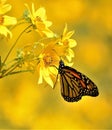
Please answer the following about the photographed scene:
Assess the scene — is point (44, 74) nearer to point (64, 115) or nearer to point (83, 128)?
point (83, 128)

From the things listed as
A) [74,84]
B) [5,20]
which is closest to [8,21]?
[5,20]

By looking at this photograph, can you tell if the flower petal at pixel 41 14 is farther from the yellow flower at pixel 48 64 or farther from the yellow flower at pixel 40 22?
the yellow flower at pixel 48 64

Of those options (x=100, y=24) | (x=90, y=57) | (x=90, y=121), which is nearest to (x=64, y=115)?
(x=90, y=121)

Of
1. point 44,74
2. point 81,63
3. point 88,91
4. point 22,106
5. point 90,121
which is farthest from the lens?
point 81,63

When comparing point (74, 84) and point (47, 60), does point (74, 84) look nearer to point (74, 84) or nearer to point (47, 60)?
point (74, 84)

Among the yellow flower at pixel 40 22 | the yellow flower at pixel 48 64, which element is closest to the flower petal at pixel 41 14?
the yellow flower at pixel 40 22

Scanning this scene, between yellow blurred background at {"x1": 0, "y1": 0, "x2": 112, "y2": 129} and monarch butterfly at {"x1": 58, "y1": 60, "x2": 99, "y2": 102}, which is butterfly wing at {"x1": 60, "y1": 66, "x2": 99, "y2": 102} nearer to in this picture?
monarch butterfly at {"x1": 58, "y1": 60, "x2": 99, "y2": 102}
